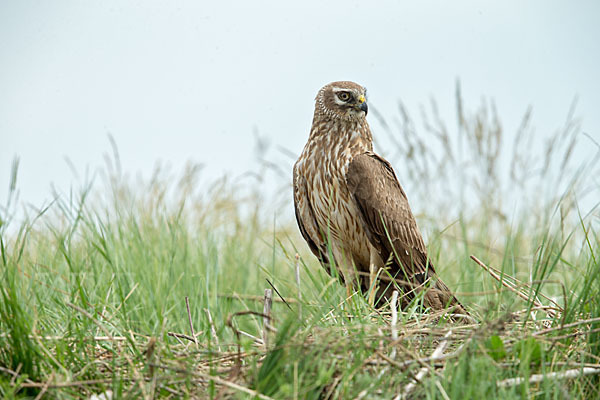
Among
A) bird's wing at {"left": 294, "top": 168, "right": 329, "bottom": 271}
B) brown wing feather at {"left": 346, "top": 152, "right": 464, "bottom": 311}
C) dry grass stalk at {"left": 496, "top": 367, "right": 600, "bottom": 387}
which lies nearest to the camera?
dry grass stalk at {"left": 496, "top": 367, "right": 600, "bottom": 387}

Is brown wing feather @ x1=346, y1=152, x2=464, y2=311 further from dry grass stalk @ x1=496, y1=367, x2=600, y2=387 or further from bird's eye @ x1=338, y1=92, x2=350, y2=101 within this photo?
dry grass stalk @ x1=496, y1=367, x2=600, y2=387

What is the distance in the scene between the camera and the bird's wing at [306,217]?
3756 millimetres

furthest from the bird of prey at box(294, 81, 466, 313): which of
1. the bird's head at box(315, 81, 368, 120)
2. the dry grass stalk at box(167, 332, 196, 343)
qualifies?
the dry grass stalk at box(167, 332, 196, 343)

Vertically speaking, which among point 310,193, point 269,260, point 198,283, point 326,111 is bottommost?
point 269,260

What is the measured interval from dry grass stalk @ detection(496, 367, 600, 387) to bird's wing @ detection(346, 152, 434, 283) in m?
1.42

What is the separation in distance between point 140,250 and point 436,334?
2072mm

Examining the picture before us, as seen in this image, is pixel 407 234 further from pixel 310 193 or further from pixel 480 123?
pixel 480 123

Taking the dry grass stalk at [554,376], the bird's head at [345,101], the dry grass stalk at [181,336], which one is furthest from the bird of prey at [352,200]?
→ the dry grass stalk at [554,376]

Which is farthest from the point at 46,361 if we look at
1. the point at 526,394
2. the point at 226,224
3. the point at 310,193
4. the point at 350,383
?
the point at 226,224

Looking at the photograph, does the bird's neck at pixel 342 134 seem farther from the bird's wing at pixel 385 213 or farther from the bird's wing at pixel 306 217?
the bird's wing at pixel 306 217

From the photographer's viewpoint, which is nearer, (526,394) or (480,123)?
(526,394)

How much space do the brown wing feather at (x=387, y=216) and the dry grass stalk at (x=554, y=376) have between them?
4.23ft

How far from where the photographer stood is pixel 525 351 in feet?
6.75

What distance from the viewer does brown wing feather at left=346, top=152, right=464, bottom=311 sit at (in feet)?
11.5
